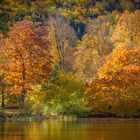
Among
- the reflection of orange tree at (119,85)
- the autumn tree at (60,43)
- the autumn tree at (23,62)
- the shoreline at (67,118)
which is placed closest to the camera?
the shoreline at (67,118)

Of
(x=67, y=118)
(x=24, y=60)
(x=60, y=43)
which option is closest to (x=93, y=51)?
(x=60, y=43)

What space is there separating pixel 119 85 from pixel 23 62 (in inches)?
425

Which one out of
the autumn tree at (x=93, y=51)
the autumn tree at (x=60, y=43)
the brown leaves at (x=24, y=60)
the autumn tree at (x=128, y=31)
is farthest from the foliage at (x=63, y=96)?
the autumn tree at (x=128, y=31)

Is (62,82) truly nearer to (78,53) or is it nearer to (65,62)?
(65,62)

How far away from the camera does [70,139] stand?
102 ft

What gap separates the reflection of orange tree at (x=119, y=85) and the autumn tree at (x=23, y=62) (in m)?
6.17

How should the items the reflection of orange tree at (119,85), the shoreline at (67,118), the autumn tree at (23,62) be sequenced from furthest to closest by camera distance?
the reflection of orange tree at (119,85), the autumn tree at (23,62), the shoreline at (67,118)

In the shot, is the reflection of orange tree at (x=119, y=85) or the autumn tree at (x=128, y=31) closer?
the reflection of orange tree at (x=119, y=85)

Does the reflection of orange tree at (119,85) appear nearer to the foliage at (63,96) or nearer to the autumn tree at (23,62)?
the foliage at (63,96)

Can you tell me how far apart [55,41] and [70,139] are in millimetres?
45306

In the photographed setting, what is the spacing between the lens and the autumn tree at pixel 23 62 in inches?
2322

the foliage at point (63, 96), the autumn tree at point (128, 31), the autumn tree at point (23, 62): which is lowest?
the foliage at point (63, 96)

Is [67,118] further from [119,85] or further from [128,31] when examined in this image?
[128,31]

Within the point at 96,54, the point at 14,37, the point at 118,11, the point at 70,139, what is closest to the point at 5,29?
the point at 70,139
